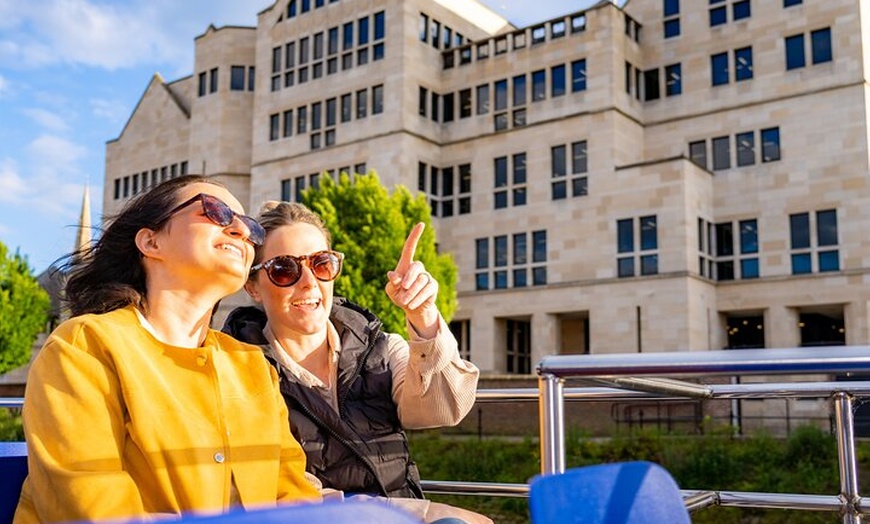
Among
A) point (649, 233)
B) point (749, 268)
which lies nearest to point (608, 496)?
point (649, 233)

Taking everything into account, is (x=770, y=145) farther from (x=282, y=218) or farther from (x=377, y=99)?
(x=282, y=218)

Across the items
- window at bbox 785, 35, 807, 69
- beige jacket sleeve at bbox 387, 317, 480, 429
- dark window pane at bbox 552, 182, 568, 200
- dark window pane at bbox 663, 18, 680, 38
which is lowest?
beige jacket sleeve at bbox 387, 317, 480, 429

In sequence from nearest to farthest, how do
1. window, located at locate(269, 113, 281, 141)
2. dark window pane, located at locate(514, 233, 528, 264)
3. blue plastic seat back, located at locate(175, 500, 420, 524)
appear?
blue plastic seat back, located at locate(175, 500, 420, 524)
dark window pane, located at locate(514, 233, 528, 264)
window, located at locate(269, 113, 281, 141)

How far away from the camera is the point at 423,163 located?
35625 millimetres

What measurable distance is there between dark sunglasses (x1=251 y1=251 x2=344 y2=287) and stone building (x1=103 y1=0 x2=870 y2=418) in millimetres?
26447

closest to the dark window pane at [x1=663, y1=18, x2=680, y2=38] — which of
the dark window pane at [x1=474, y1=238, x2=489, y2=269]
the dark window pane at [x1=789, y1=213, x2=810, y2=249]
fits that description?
the dark window pane at [x1=789, y1=213, x2=810, y2=249]

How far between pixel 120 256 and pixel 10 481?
0.67 m

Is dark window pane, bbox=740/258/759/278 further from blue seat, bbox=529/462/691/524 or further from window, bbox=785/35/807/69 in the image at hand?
blue seat, bbox=529/462/691/524

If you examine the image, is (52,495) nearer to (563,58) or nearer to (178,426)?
(178,426)

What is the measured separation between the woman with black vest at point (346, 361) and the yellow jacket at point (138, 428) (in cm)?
50

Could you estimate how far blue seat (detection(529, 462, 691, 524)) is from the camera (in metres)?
1.58

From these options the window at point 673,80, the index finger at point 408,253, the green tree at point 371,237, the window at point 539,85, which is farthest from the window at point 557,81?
the index finger at point 408,253

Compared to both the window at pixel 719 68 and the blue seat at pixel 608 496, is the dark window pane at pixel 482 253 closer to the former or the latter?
the window at pixel 719 68

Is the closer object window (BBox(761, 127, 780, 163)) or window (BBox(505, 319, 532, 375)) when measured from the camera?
window (BBox(761, 127, 780, 163))
